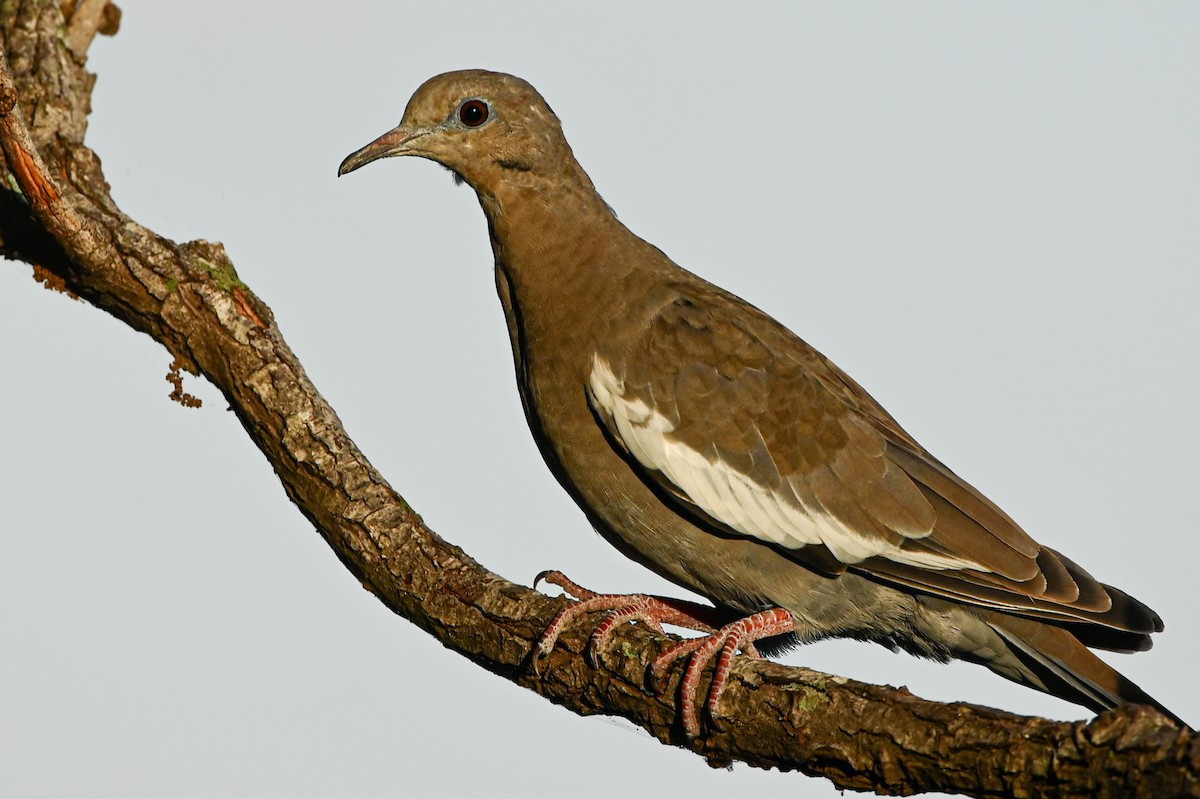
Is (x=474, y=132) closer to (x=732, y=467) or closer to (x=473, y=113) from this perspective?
(x=473, y=113)

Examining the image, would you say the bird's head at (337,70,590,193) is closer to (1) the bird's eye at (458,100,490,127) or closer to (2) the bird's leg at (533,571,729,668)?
(1) the bird's eye at (458,100,490,127)

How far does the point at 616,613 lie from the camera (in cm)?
513

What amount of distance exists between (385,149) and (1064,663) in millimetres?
3689

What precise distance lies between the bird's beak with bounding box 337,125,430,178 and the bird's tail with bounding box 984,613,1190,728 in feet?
10.7

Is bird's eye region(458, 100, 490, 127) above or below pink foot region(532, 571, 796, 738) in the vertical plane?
above

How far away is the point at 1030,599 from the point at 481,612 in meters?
2.25

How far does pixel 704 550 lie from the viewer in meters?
5.31

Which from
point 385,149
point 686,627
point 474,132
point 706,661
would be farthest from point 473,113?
point 706,661

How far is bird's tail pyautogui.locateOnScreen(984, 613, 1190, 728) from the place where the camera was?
5262 millimetres

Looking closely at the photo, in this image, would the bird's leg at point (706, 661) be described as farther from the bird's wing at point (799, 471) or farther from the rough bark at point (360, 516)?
the bird's wing at point (799, 471)

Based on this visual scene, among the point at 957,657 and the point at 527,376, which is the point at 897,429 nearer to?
the point at 957,657

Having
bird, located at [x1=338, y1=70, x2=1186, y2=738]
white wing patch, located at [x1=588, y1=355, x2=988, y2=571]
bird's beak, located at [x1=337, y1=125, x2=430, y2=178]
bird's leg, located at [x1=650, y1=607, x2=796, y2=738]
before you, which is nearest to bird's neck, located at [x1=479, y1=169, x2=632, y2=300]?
bird, located at [x1=338, y1=70, x2=1186, y2=738]

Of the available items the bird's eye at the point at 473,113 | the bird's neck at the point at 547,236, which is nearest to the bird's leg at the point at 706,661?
the bird's neck at the point at 547,236

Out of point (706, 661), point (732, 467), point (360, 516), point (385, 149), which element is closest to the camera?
point (706, 661)
